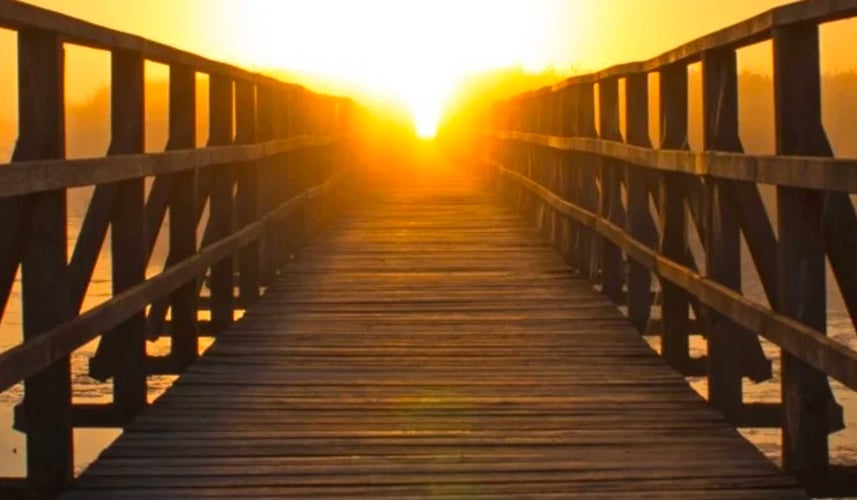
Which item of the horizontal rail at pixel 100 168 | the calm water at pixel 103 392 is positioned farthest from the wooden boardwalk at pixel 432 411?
the calm water at pixel 103 392

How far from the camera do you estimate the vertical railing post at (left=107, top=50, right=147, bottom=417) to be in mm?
6684

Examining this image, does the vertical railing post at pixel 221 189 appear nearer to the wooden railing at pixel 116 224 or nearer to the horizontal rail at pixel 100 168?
the wooden railing at pixel 116 224

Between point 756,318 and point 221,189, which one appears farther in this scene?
point 221,189

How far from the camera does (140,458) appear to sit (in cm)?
591

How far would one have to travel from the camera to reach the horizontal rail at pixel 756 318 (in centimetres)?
498

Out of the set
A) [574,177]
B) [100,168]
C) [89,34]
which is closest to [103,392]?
[574,177]

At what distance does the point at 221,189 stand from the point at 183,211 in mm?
1377

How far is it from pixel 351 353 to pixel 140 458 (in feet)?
8.30

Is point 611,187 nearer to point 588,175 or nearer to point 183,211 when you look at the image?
point 588,175

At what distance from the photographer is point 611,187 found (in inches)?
417

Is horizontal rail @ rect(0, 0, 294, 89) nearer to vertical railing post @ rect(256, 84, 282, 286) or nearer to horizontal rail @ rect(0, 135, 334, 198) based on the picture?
horizontal rail @ rect(0, 135, 334, 198)

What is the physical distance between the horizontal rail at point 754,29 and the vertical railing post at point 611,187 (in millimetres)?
1561

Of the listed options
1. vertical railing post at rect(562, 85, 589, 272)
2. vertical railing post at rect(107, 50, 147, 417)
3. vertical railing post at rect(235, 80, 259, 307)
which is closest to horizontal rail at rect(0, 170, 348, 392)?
vertical railing post at rect(107, 50, 147, 417)

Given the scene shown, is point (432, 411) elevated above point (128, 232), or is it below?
below
